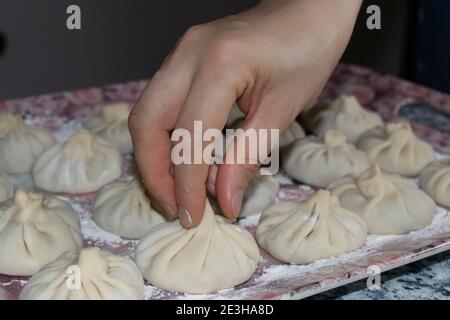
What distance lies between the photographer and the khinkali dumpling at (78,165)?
2.07 m

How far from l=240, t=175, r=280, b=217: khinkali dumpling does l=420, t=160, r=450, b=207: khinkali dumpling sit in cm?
43

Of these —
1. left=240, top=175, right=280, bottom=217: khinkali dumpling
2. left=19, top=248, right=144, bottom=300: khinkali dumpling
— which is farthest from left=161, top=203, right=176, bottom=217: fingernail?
left=240, top=175, right=280, bottom=217: khinkali dumpling

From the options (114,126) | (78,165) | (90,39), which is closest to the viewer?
(78,165)

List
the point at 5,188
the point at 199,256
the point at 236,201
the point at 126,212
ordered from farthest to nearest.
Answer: the point at 5,188 → the point at 126,212 → the point at 199,256 → the point at 236,201

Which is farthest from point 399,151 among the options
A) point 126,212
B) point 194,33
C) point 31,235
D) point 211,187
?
point 31,235

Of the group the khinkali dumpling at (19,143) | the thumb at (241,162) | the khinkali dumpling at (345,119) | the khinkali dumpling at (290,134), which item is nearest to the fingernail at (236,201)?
the thumb at (241,162)

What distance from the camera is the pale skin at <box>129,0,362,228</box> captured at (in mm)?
1389

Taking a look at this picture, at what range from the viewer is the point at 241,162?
4.82ft

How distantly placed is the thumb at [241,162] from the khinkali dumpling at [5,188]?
71 centimetres

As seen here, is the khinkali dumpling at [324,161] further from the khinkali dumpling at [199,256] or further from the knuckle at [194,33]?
the knuckle at [194,33]

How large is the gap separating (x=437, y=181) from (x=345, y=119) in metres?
0.49

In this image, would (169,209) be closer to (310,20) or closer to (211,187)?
(211,187)

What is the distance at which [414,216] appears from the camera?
A: 6.13 ft

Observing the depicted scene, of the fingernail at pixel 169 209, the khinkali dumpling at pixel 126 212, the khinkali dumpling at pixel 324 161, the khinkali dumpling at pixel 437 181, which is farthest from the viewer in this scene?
the khinkali dumpling at pixel 324 161
